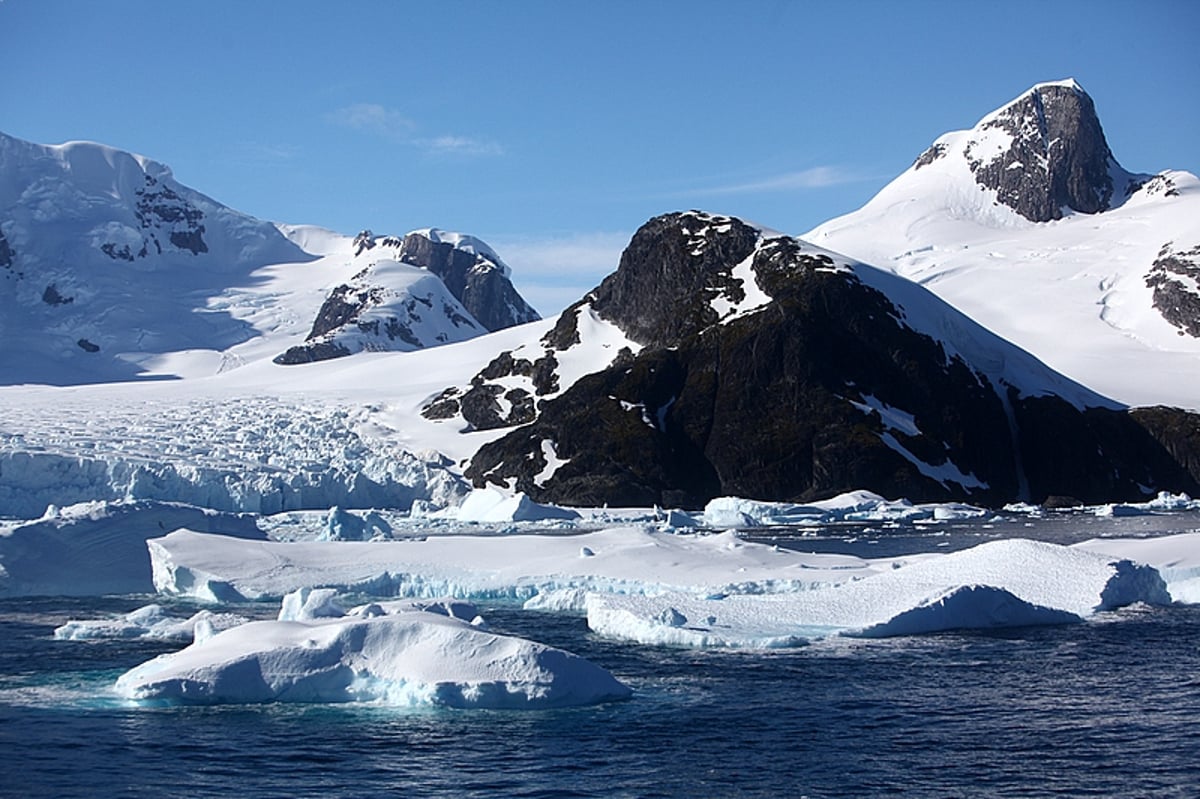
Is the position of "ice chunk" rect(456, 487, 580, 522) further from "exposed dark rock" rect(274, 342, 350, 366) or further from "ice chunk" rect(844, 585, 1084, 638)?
"exposed dark rock" rect(274, 342, 350, 366)

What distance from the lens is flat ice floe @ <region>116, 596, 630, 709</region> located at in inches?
942

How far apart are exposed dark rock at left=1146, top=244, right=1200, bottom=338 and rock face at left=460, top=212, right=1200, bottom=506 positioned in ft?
170

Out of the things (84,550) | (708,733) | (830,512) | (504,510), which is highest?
(504,510)

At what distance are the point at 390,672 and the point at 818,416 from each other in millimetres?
68527

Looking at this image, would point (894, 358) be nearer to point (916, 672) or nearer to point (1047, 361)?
point (1047, 361)

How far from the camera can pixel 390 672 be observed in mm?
24266

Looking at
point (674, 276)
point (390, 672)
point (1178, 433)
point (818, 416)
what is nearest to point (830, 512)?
point (818, 416)

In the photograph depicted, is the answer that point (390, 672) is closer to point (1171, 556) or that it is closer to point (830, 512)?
point (1171, 556)

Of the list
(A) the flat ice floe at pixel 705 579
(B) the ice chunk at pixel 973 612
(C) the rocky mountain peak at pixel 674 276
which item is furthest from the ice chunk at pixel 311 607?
(C) the rocky mountain peak at pixel 674 276

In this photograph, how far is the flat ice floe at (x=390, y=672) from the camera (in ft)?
78.5

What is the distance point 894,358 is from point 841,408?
30.3 feet

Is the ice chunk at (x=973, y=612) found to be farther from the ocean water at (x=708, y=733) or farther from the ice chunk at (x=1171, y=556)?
the ice chunk at (x=1171, y=556)

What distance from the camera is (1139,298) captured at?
519 feet

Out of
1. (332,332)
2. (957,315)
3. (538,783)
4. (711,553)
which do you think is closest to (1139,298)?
(957,315)
